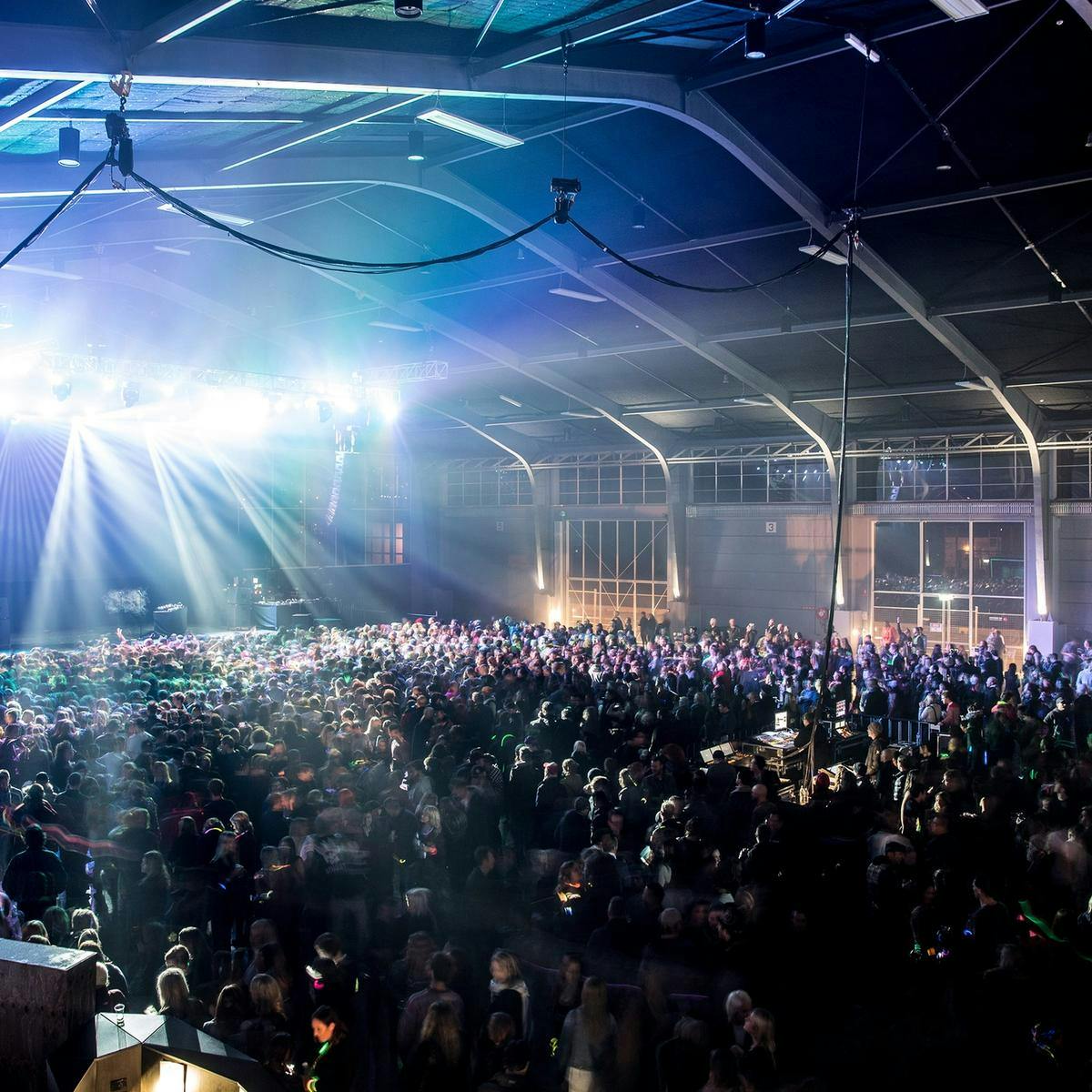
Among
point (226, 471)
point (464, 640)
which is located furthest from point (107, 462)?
point (464, 640)

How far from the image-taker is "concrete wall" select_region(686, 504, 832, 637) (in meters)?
21.1

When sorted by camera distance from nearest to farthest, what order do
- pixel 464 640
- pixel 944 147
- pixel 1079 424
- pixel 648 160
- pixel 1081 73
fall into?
pixel 1081 73
pixel 944 147
pixel 648 160
pixel 1079 424
pixel 464 640

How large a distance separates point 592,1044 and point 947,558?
55.6 feet

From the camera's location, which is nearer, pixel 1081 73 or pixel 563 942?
pixel 563 942

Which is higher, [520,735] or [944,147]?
[944,147]

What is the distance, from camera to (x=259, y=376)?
62.7 feet

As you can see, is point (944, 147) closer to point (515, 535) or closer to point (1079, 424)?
point (1079, 424)

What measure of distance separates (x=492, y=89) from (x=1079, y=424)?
13.7 metres

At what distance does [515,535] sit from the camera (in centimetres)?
2731

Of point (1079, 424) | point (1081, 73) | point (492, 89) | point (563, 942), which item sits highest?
point (1081, 73)

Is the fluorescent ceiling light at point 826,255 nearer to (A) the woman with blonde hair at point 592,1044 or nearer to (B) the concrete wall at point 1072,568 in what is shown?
(B) the concrete wall at point 1072,568

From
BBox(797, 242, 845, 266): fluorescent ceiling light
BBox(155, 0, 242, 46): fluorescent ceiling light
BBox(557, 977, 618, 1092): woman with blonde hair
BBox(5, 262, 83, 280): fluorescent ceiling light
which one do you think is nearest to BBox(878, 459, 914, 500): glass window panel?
BBox(797, 242, 845, 266): fluorescent ceiling light

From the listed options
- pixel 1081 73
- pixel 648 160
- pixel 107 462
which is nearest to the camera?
pixel 1081 73

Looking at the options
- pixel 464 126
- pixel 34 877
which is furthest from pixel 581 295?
pixel 34 877
